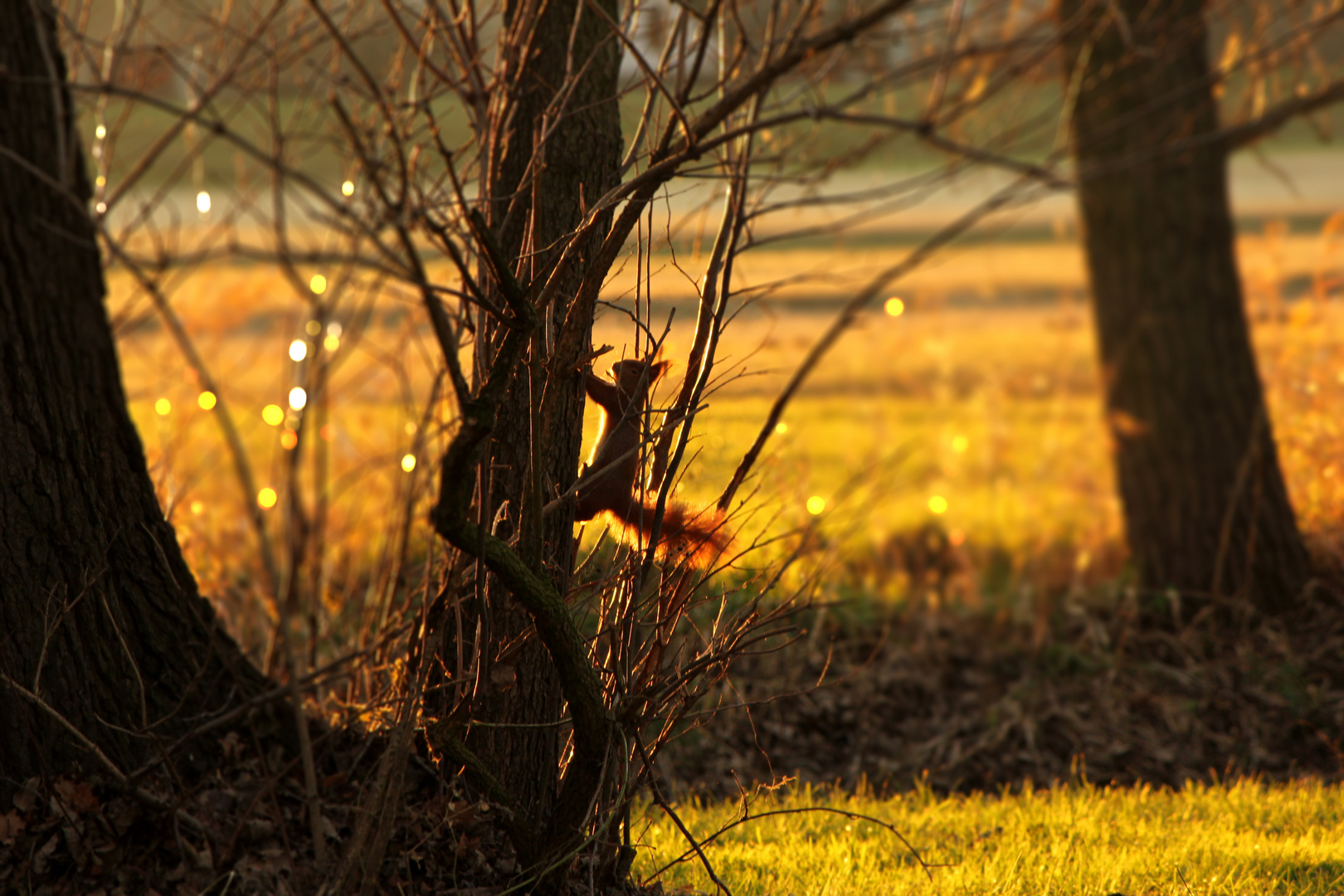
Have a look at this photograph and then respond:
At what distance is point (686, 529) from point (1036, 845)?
169 cm

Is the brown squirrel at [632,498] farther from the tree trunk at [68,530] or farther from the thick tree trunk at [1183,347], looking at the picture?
the thick tree trunk at [1183,347]

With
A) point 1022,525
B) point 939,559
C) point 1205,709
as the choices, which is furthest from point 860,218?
point 1022,525

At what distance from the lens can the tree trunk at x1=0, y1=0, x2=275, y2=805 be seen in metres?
2.37

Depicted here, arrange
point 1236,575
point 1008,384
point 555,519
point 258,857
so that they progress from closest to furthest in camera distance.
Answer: point 258,857, point 555,519, point 1236,575, point 1008,384

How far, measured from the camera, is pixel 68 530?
2.46m

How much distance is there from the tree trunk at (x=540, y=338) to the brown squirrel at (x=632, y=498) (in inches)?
3.5

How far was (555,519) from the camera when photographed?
98.4 inches

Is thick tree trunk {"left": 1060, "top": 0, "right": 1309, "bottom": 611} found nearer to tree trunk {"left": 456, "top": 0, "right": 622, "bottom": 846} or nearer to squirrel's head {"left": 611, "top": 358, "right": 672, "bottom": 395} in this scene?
tree trunk {"left": 456, "top": 0, "right": 622, "bottom": 846}

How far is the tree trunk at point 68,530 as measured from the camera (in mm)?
2373

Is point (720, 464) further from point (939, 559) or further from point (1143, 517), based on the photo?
point (939, 559)

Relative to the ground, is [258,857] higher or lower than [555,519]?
lower

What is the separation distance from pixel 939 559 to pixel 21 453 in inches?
210

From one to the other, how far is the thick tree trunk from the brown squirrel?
3.93 m

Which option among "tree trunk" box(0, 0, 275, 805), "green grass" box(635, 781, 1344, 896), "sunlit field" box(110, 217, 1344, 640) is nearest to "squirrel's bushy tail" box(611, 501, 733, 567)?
"sunlit field" box(110, 217, 1344, 640)
